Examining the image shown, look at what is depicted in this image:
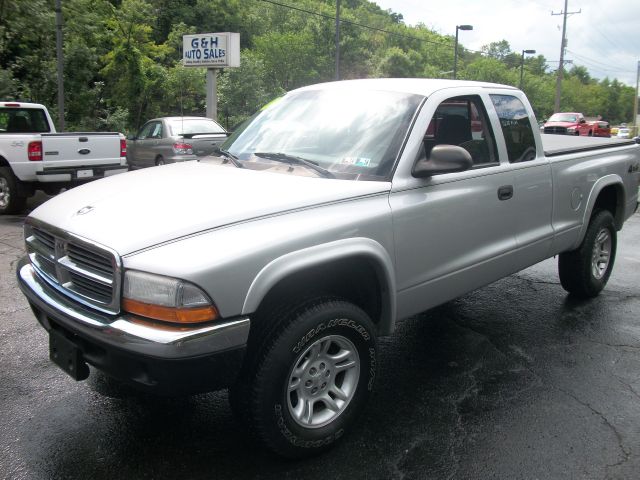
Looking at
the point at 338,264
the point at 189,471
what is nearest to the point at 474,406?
the point at 338,264

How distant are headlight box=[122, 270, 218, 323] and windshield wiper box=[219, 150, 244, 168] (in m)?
1.34

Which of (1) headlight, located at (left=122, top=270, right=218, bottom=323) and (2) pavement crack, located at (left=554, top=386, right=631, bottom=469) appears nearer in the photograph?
(1) headlight, located at (left=122, top=270, right=218, bottom=323)

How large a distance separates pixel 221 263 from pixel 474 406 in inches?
74.9

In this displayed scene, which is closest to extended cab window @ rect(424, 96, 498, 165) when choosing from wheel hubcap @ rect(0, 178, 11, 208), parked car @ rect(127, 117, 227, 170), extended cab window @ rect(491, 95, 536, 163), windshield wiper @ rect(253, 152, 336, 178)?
extended cab window @ rect(491, 95, 536, 163)

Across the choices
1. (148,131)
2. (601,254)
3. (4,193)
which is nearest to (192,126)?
(148,131)

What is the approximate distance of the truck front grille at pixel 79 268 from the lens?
248 cm

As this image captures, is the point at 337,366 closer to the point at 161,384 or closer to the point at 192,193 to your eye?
the point at 161,384

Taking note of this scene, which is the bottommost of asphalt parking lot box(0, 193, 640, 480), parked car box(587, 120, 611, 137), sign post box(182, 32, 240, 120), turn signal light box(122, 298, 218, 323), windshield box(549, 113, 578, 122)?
asphalt parking lot box(0, 193, 640, 480)

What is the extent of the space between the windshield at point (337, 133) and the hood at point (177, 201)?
0.65ft

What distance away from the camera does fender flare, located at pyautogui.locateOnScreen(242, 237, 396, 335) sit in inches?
97.9

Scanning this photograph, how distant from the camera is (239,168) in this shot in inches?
138

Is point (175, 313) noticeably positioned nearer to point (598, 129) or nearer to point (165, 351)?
point (165, 351)

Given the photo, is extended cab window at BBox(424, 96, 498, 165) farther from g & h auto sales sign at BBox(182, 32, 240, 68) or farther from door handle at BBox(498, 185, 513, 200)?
g & h auto sales sign at BBox(182, 32, 240, 68)

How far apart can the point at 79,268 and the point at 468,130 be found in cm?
273
